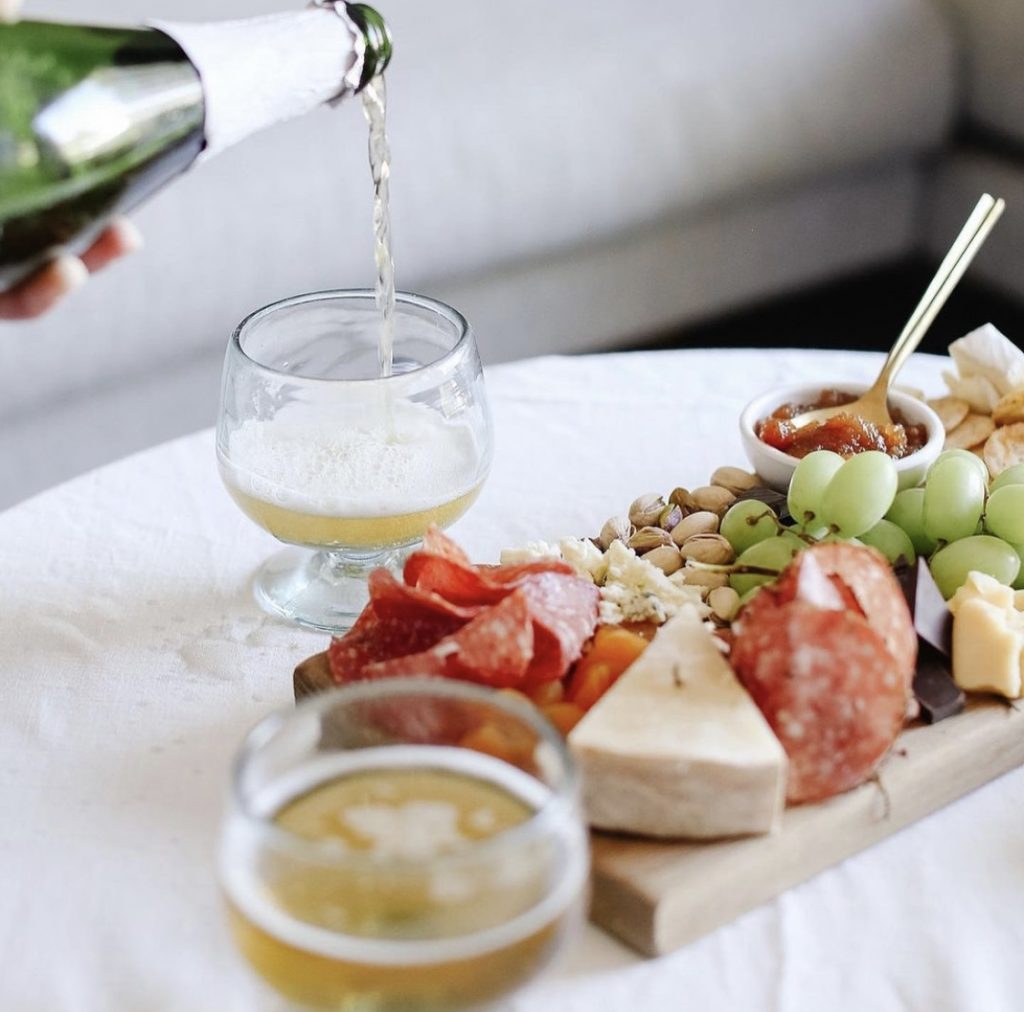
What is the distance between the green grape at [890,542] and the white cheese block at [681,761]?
0.80 feet

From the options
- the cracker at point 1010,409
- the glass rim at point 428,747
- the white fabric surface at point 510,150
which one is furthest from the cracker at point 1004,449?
the white fabric surface at point 510,150

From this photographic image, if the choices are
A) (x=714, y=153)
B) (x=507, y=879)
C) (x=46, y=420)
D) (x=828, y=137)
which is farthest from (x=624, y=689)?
→ (x=828, y=137)

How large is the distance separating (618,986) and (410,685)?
18cm

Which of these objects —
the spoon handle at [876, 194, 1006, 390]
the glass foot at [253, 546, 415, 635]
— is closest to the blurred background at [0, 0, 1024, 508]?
the glass foot at [253, 546, 415, 635]

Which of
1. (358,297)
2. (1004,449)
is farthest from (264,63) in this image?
(1004,449)

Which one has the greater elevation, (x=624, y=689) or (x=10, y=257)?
(x=10, y=257)

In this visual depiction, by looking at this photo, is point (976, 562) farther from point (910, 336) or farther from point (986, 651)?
point (910, 336)

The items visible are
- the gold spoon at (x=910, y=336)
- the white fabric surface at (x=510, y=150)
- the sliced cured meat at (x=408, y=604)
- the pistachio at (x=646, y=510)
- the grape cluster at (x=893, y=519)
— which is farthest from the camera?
the white fabric surface at (x=510, y=150)

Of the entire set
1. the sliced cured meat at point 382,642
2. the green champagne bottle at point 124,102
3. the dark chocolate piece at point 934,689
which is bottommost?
the dark chocolate piece at point 934,689

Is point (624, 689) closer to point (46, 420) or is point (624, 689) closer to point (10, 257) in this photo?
point (10, 257)

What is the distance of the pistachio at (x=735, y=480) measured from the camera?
1.04 meters

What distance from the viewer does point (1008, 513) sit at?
92 cm

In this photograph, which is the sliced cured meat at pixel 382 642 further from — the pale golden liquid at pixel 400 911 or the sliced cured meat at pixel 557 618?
the pale golden liquid at pixel 400 911

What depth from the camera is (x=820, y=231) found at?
7.80 feet
